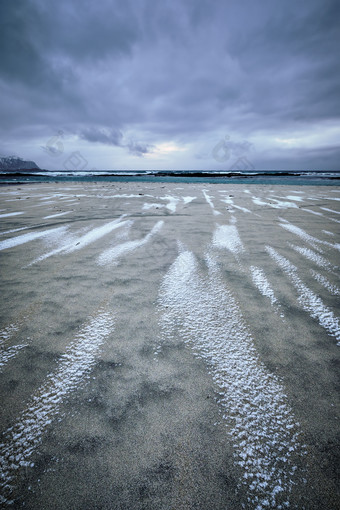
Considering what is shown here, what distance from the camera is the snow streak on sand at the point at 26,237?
2912 mm

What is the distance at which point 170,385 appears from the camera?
1057mm

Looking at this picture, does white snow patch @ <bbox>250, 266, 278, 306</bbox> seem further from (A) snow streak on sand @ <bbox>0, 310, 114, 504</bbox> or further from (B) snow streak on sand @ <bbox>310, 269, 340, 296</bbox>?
(A) snow streak on sand @ <bbox>0, 310, 114, 504</bbox>

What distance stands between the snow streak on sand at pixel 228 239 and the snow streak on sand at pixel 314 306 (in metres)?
0.67

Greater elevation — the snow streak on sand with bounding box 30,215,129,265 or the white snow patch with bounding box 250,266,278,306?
the snow streak on sand with bounding box 30,215,129,265

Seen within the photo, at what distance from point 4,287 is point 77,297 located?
0.68 metres

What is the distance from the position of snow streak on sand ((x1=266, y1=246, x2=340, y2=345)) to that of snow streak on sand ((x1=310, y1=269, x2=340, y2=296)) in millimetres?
166

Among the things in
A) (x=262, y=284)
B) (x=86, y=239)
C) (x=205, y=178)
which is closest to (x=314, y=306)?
(x=262, y=284)

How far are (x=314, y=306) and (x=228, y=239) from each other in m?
1.61

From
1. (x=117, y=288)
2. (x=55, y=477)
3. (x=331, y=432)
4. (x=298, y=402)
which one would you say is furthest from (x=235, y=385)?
(x=117, y=288)

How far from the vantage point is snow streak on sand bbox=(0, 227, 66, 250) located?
291 cm

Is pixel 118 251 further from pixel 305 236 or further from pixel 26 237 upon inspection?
pixel 305 236

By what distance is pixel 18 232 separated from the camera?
3455 mm

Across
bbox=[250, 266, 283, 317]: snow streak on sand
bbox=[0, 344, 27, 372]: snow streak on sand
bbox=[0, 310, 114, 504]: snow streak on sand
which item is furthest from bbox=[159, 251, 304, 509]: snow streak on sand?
bbox=[0, 344, 27, 372]: snow streak on sand

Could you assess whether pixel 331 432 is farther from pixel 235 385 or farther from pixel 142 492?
pixel 142 492
